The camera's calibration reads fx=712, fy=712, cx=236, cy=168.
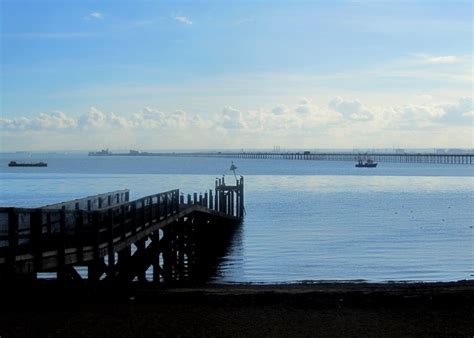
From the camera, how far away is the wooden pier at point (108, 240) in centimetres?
1428

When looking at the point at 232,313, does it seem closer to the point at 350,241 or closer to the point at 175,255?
the point at 175,255

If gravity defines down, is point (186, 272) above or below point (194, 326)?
below

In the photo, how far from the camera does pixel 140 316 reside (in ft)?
41.9

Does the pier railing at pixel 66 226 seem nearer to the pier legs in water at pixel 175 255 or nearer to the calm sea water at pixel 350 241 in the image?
the pier legs in water at pixel 175 255

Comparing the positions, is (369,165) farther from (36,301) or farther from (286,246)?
(36,301)

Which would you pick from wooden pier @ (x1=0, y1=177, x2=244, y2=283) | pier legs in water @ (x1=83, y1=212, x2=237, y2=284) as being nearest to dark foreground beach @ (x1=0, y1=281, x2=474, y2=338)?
wooden pier @ (x1=0, y1=177, x2=244, y2=283)

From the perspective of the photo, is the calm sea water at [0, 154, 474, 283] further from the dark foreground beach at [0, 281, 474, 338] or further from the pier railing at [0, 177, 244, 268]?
the dark foreground beach at [0, 281, 474, 338]

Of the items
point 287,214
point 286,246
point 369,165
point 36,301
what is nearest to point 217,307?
point 36,301

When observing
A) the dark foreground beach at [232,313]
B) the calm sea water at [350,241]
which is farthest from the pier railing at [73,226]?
the calm sea water at [350,241]

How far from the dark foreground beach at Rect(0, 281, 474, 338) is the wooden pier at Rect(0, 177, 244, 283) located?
2.79 ft

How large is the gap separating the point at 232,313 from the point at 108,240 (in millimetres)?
6117

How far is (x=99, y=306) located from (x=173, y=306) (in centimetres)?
142

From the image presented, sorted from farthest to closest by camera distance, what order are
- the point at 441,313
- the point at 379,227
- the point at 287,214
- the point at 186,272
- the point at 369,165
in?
the point at 369,165 < the point at 287,214 < the point at 379,227 < the point at 186,272 < the point at 441,313

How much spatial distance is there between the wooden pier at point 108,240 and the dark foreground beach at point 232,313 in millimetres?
849
